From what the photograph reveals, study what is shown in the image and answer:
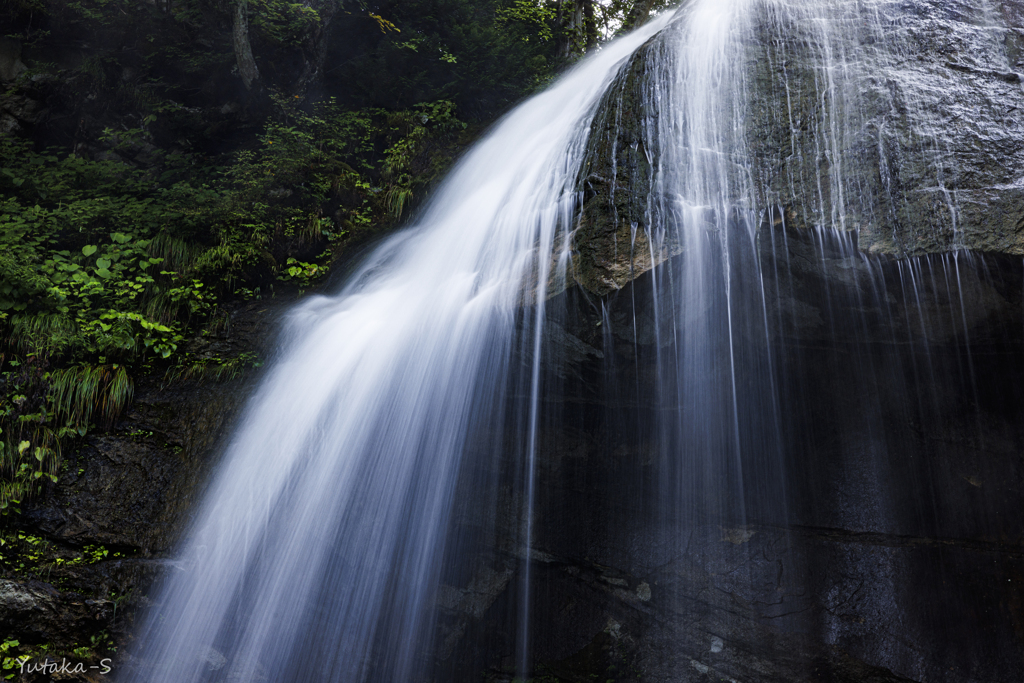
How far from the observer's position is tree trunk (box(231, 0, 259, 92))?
7996mm

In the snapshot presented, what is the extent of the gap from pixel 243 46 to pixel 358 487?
24.3ft

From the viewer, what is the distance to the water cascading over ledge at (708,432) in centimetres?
350

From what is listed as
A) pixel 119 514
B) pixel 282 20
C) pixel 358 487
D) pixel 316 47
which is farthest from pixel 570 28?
pixel 119 514

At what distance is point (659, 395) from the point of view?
381 cm

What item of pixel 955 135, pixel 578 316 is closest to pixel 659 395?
pixel 578 316

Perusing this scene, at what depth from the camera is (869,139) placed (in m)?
3.54

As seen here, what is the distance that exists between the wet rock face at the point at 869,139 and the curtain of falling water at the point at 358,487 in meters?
0.48

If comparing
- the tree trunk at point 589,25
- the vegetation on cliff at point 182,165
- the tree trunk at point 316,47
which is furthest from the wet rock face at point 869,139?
the tree trunk at point 589,25

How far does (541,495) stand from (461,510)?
2.09 feet

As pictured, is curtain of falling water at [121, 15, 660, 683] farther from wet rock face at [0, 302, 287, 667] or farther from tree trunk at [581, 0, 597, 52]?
tree trunk at [581, 0, 597, 52]

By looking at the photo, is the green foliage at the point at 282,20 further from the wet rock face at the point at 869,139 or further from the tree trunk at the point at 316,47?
the wet rock face at the point at 869,139

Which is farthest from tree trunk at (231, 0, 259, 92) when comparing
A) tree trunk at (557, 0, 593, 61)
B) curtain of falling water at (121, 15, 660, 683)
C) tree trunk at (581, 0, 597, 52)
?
tree trunk at (581, 0, 597, 52)

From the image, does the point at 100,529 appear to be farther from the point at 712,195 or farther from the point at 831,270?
the point at 831,270

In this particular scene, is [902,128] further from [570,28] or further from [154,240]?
[570,28]
